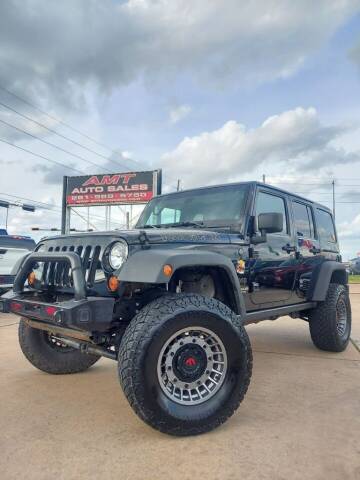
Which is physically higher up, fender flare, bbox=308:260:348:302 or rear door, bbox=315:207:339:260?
rear door, bbox=315:207:339:260

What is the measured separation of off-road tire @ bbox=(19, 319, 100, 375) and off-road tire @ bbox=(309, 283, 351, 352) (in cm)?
278

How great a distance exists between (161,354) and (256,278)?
1653mm

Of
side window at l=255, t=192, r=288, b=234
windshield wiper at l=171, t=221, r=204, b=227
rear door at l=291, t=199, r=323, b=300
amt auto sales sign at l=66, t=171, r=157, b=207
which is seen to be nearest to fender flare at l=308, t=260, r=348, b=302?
rear door at l=291, t=199, r=323, b=300

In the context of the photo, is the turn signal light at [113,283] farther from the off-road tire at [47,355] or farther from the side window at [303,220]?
the side window at [303,220]

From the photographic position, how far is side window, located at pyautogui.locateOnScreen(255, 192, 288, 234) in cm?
430

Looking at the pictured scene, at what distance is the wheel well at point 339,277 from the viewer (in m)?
5.65

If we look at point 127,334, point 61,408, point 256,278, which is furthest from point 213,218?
point 61,408

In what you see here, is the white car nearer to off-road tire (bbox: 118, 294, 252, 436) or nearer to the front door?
the front door

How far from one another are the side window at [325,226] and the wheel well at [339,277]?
1.62ft

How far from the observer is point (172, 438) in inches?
107

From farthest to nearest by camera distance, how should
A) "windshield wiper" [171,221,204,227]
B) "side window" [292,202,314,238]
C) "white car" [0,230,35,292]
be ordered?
"white car" [0,230,35,292], "side window" [292,202,314,238], "windshield wiper" [171,221,204,227]

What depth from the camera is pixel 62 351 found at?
13.9 ft

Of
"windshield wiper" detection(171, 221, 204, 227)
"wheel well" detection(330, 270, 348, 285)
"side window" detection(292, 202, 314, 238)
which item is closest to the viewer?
"windshield wiper" detection(171, 221, 204, 227)

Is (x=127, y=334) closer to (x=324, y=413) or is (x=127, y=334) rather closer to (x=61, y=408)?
(x=61, y=408)
